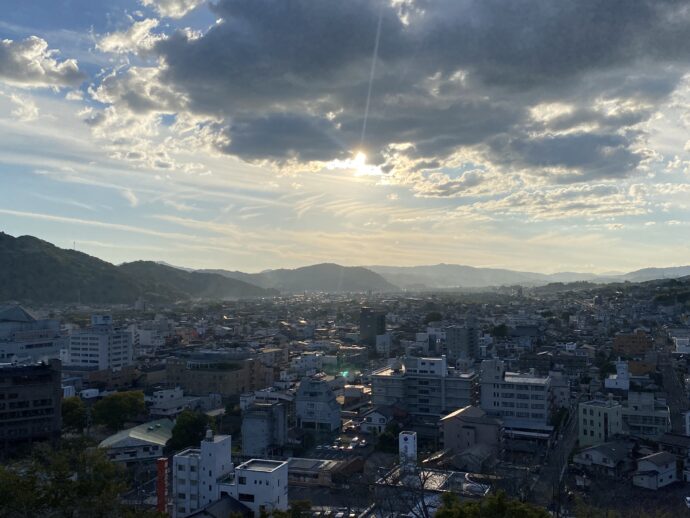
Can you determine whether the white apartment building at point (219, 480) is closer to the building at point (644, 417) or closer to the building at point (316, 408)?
the building at point (316, 408)

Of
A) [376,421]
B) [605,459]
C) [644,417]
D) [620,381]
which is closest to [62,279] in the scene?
[376,421]

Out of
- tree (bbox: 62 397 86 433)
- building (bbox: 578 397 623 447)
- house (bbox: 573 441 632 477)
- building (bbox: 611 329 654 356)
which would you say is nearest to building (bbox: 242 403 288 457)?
tree (bbox: 62 397 86 433)

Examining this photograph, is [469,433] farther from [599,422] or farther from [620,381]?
[620,381]

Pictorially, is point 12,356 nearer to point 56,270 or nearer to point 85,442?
point 85,442

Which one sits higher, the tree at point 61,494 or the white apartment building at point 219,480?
the tree at point 61,494

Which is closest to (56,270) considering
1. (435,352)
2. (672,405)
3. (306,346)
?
(306,346)

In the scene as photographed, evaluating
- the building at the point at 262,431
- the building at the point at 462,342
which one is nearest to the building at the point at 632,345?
the building at the point at 462,342
